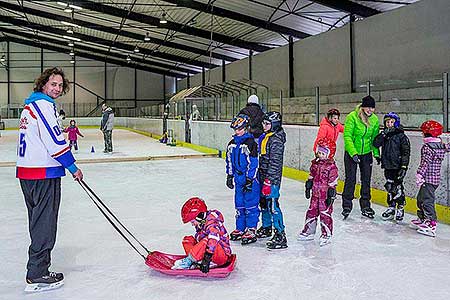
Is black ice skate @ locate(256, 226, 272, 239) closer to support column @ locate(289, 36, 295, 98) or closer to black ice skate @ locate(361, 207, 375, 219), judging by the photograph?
black ice skate @ locate(361, 207, 375, 219)

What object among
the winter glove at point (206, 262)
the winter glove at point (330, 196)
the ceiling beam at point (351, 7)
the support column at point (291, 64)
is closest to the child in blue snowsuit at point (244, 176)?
the winter glove at point (330, 196)

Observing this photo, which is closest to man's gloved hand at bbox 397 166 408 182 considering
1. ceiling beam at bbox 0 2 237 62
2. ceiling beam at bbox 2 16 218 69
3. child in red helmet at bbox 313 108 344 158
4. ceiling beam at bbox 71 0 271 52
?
child in red helmet at bbox 313 108 344 158

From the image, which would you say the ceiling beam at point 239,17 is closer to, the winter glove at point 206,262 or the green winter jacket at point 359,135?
the green winter jacket at point 359,135

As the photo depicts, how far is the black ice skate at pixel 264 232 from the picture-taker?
5.18m

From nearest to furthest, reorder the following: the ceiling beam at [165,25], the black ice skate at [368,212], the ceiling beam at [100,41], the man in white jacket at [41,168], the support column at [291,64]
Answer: the man in white jacket at [41,168] → the black ice skate at [368,212] → the ceiling beam at [165,25] → the support column at [291,64] → the ceiling beam at [100,41]

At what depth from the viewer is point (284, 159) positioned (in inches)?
415

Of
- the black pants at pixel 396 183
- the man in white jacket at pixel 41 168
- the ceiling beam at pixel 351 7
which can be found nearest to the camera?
the man in white jacket at pixel 41 168

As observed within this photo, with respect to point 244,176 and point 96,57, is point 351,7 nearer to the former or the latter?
point 244,176

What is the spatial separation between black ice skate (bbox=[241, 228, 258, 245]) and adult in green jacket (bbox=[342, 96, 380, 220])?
1.67 m

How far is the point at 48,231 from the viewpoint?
3.64 meters

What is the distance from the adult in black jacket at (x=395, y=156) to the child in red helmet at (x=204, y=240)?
2720 mm

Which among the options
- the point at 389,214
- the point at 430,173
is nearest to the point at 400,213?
the point at 389,214

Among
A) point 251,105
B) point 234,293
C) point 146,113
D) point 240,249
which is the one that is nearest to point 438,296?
point 234,293

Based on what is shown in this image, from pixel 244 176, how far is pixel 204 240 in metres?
1.13
